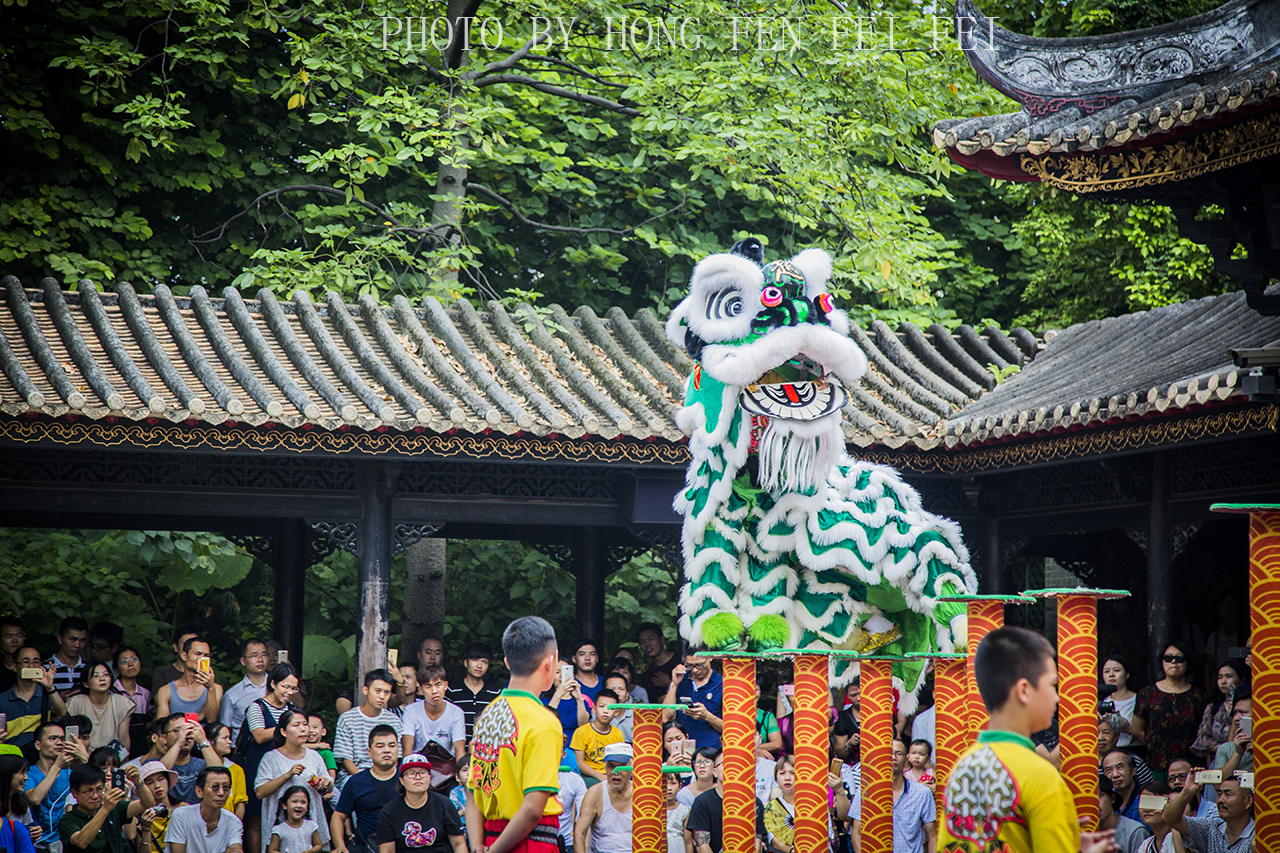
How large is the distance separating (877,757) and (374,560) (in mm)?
4398

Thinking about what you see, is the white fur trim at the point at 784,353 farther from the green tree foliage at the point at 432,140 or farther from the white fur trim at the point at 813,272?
the green tree foliage at the point at 432,140

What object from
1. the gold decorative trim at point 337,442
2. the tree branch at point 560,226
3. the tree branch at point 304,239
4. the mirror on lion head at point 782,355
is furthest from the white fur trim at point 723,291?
the tree branch at point 560,226

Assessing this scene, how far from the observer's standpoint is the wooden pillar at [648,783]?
6148 millimetres

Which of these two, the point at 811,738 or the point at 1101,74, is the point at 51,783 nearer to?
the point at 811,738

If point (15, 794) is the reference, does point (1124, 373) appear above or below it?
above

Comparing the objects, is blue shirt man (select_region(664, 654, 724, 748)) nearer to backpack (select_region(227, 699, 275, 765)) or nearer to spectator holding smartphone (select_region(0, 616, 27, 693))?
backpack (select_region(227, 699, 275, 765))

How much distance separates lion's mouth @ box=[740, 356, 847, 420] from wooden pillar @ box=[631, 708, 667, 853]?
4.66 feet

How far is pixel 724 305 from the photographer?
6.62 metres

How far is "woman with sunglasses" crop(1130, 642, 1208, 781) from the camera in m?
8.06

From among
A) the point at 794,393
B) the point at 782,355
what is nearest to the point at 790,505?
the point at 794,393

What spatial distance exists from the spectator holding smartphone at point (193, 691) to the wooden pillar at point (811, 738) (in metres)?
4.49

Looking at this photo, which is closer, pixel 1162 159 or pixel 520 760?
pixel 520 760

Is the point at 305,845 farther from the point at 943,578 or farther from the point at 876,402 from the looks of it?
the point at 876,402

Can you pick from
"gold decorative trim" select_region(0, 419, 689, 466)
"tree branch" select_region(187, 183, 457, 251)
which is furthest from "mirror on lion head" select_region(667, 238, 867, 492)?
"tree branch" select_region(187, 183, 457, 251)
